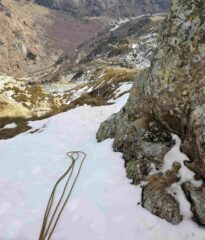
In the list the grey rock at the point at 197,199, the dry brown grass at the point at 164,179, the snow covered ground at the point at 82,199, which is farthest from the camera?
the dry brown grass at the point at 164,179

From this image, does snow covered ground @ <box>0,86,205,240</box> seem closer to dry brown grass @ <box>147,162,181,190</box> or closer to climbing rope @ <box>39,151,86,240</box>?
climbing rope @ <box>39,151,86,240</box>

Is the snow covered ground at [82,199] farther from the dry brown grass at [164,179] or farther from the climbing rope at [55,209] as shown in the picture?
the dry brown grass at [164,179]

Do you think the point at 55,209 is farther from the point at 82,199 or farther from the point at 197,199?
the point at 197,199

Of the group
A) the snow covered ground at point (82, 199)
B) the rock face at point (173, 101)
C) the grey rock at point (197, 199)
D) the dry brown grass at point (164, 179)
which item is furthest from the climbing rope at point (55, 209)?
the grey rock at point (197, 199)

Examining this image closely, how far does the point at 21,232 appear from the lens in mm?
15422

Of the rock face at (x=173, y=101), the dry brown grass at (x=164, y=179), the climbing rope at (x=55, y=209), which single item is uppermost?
the rock face at (x=173, y=101)

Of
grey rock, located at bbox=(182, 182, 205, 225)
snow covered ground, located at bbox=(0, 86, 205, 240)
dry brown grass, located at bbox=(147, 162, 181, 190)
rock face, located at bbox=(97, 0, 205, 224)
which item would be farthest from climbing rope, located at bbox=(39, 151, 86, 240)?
grey rock, located at bbox=(182, 182, 205, 225)

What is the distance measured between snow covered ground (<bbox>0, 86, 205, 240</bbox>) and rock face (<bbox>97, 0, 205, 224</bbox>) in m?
0.83

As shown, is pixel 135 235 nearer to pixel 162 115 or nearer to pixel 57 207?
pixel 57 207

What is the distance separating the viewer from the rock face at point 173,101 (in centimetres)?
1623

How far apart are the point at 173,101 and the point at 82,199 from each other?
263 inches

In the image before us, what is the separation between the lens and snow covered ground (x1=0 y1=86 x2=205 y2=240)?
48.2 feet

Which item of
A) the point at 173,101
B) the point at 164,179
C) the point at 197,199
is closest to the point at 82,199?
the point at 164,179

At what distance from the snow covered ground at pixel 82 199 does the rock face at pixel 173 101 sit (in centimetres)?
83
